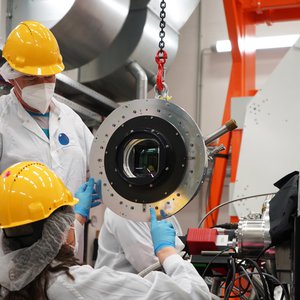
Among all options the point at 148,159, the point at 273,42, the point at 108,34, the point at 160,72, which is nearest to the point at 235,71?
the point at 108,34

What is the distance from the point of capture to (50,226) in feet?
5.34

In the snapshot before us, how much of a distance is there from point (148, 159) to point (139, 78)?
9.66ft

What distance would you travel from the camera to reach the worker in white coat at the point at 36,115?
2.63m

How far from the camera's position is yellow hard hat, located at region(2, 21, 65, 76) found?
264 cm

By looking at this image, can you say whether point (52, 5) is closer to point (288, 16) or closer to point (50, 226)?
point (288, 16)

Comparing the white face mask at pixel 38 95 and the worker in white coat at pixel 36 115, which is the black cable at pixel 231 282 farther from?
the white face mask at pixel 38 95

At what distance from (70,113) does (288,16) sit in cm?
240

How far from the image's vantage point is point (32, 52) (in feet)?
8.79

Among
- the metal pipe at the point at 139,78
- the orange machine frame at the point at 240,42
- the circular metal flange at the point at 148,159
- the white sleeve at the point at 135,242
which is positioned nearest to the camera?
the circular metal flange at the point at 148,159

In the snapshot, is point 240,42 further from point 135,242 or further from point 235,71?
point 135,242

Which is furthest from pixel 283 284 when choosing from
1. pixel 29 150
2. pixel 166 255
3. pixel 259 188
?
pixel 259 188

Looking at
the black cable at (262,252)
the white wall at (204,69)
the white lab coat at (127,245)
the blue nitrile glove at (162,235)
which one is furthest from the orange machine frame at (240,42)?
the black cable at (262,252)

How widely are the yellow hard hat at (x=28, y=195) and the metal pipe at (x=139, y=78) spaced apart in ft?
10.4

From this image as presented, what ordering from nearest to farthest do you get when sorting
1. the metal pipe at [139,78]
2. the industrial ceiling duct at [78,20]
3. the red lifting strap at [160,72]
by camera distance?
the red lifting strap at [160,72], the industrial ceiling duct at [78,20], the metal pipe at [139,78]
